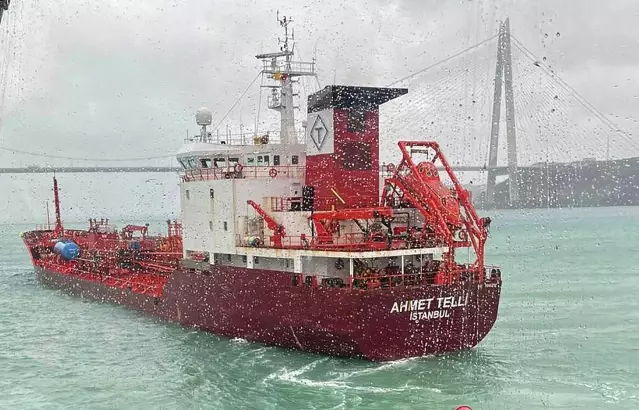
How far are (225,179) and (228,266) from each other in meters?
3.09

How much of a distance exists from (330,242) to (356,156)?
3187 millimetres

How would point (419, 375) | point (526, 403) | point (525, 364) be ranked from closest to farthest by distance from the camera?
point (526, 403) < point (419, 375) < point (525, 364)

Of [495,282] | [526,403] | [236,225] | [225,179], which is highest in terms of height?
[225,179]

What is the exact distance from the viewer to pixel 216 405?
695 inches

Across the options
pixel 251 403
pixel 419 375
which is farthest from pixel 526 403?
pixel 251 403

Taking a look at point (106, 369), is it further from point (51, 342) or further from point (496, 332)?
point (496, 332)

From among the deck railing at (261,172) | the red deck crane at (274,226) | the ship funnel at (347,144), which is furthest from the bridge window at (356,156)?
the red deck crane at (274,226)

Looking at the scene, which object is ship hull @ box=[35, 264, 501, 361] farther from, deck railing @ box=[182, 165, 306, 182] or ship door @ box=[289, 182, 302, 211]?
deck railing @ box=[182, 165, 306, 182]

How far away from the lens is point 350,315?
63.1 ft

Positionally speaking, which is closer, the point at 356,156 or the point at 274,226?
the point at 274,226

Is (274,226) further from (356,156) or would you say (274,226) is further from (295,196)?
(356,156)

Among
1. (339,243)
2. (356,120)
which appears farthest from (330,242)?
(356,120)

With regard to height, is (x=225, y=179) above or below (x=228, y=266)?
above

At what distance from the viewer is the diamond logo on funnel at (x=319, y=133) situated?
22328 millimetres
